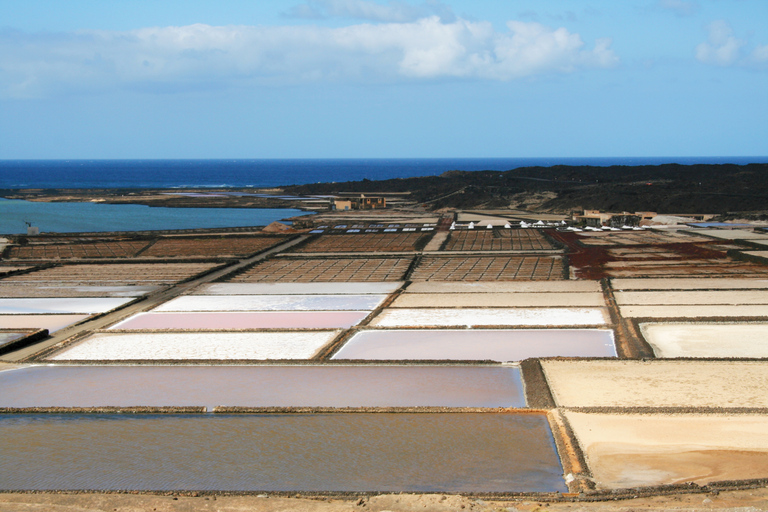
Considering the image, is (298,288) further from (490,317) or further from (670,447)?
(670,447)

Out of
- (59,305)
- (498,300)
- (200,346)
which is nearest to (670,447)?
(200,346)

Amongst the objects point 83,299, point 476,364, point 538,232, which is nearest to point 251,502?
point 476,364

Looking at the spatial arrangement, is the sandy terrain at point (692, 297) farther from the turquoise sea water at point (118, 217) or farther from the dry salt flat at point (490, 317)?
the turquoise sea water at point (118, 217)

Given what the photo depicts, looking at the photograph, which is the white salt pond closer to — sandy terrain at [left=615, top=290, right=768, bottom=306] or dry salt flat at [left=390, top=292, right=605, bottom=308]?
dry salt flat at [left=390, top=292, right=605, bottom=308]

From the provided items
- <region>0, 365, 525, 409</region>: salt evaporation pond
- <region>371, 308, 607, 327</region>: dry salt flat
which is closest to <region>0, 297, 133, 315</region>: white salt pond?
<region>0, 365, 525, 409</region>: salt evaporation pond

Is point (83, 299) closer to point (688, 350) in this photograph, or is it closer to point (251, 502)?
point (251, 502)

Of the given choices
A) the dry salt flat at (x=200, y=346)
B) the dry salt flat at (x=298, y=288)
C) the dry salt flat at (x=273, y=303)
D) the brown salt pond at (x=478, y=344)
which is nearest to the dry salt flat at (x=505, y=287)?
the dry salt flat at (x=298, y=288)

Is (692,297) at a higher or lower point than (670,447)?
higher
